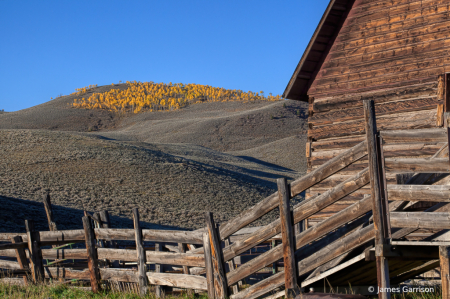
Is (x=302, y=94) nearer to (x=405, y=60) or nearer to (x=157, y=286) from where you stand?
(x=405, y=60)

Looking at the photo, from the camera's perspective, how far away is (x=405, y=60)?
9898 mm

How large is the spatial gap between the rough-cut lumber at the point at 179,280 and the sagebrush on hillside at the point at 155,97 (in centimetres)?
10123

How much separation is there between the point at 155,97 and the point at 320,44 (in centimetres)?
11130

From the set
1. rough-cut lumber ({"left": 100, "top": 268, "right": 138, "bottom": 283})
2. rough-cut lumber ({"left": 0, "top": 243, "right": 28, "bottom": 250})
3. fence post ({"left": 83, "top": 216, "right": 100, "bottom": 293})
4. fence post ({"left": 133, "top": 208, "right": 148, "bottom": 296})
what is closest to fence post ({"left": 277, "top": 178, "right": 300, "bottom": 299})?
fence post ({"left": 133, "top": 208, "right": 148, "bottom": 296})

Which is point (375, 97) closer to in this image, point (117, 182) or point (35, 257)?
point (35, 257)

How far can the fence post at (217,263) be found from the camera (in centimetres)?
700

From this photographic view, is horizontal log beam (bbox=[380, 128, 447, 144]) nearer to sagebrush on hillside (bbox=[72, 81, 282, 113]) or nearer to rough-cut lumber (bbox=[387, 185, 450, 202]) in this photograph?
rough-cut lumber (bbox=[387, 185, 450, 202])

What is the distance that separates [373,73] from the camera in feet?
33.8

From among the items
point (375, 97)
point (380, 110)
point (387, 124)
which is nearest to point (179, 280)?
point (387, 124)

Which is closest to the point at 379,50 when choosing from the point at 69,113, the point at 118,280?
the point at 118,280

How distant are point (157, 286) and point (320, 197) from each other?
394cm

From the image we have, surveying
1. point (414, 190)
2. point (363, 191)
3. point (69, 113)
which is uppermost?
point (69, 113)

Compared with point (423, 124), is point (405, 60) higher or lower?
higher

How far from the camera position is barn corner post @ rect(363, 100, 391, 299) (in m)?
5.06
